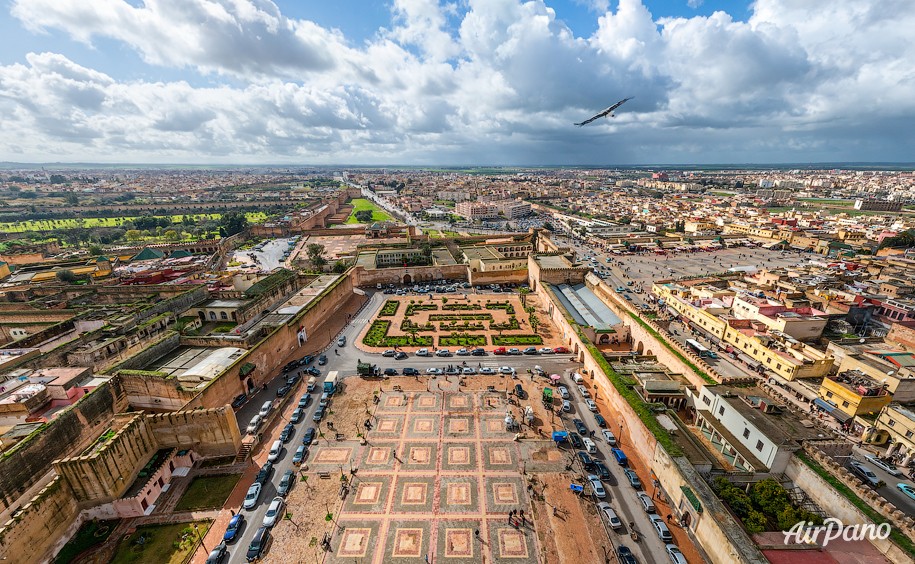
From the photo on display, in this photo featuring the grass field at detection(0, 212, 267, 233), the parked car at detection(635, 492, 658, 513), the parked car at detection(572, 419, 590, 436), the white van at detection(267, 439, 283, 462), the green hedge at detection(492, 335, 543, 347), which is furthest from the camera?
the grass field at detection(0, 212, 267, 233)

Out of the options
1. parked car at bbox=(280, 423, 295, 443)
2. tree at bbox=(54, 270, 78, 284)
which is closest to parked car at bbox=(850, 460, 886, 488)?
parked car at bbox=(280, 423, 295, 443)

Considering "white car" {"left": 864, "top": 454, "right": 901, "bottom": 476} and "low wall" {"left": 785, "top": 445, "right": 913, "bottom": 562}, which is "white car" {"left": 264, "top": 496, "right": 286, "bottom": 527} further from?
"white car" {"left": 864, "top": 454, "right": 901, "bottom": 476}

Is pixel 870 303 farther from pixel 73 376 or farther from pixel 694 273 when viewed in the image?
pixel 73 376

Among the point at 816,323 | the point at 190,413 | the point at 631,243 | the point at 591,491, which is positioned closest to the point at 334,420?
the point at 190,413

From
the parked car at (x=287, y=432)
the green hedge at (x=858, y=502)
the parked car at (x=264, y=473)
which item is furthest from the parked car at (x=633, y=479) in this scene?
the parked car at (x=287, y=432)

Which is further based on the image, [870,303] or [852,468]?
[870,303]

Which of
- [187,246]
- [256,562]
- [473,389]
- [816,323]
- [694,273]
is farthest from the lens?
[187,246]

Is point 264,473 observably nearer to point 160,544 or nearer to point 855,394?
point 160,544

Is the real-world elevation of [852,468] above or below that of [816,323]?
below

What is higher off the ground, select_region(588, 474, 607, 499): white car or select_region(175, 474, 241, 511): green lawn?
select_region(588, 474, 607, 499): white car
